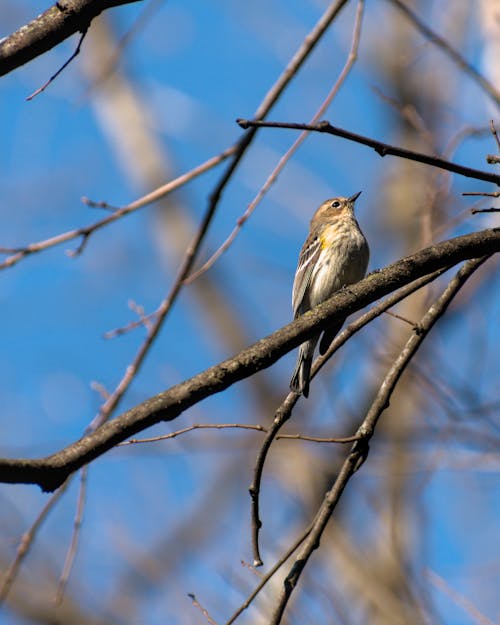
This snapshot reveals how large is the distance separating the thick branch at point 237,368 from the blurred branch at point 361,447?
589mm

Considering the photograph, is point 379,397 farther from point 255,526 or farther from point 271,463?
point 271,463

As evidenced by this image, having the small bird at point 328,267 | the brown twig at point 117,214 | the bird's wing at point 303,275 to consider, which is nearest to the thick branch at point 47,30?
the brown twig at point 117,214

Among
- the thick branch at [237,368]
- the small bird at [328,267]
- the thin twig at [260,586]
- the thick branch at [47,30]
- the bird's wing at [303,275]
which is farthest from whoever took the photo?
the bird's wing at [303,275]

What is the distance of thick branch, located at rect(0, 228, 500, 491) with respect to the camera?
2.41 m

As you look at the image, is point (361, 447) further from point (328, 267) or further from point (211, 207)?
point (328, 267)

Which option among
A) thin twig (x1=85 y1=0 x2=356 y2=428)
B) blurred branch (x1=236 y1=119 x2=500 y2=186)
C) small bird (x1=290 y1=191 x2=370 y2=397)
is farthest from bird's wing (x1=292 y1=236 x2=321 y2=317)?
blurred branch (x1=236 y1=119 x2=500 y2=186)

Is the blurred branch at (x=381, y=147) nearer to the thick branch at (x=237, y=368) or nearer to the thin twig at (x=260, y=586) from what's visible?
the thick branch at (x=237, y=368)

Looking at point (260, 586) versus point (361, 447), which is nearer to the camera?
point (260, 586)

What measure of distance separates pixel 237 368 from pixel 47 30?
1.42 m

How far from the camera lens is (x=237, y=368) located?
2689 millimetres

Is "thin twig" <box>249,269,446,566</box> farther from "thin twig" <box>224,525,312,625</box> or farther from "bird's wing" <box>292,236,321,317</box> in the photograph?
"bird's wing" <box>292,236,321,317</box>

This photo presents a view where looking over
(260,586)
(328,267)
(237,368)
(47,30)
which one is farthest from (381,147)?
(328,267)

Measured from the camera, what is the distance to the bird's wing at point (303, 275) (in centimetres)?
578

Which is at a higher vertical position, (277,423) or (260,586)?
(277,423)
